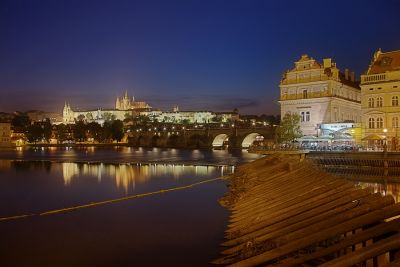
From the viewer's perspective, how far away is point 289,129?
70.8 metres

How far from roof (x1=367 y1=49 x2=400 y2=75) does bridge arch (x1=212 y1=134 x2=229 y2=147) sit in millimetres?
95207

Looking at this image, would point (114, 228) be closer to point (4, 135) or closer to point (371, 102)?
point (371, 102)

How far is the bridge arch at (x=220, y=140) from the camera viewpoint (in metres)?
160

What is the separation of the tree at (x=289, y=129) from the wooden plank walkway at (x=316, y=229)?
47.1m

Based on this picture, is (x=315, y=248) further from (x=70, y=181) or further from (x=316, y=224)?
(x=70, y=181)

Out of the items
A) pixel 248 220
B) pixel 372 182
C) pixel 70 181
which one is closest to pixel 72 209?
pixel 248 220

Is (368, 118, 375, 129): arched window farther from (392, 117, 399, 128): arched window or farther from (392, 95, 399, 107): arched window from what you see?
(392, 95, 399, 107): arched window

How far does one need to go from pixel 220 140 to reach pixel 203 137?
8.16m

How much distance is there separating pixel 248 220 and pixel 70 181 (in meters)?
33.9

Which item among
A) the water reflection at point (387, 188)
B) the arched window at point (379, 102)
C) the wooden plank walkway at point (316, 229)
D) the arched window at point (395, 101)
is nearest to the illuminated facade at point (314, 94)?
the arched window at point (379, 102)

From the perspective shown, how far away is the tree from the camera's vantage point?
7056 centimetres

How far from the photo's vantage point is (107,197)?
119 feet

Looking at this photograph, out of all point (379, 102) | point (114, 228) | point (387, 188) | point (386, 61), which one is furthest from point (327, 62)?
point (114, 228)

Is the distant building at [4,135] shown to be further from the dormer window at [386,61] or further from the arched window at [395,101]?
the arched window at [395,101]
